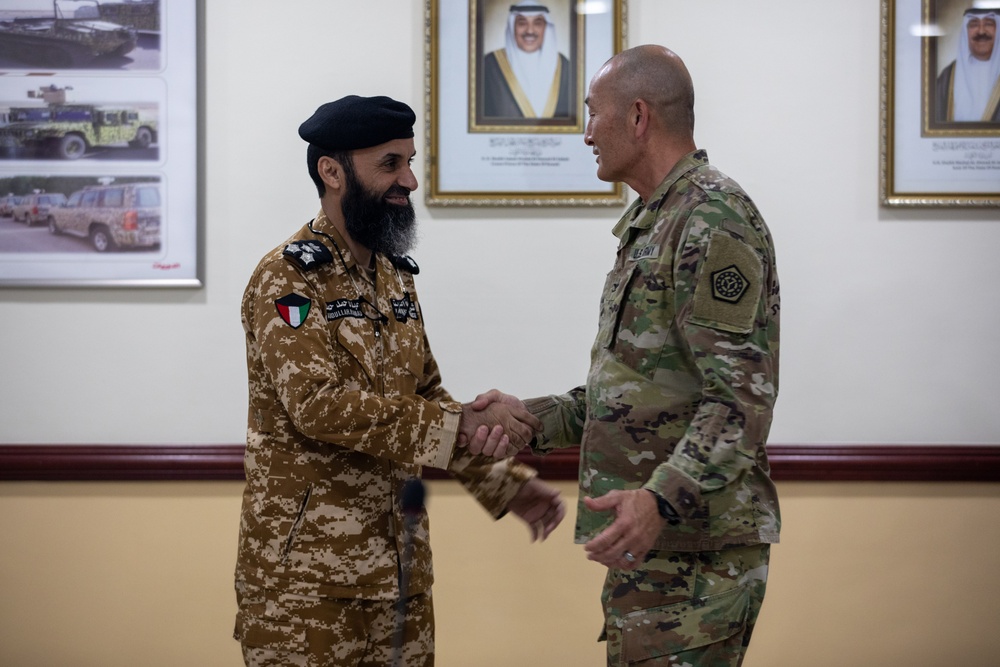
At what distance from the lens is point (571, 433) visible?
199cm

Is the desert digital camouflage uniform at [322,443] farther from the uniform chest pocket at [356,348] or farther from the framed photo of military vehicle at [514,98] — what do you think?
the framed photo of military vehicle at [514,98]

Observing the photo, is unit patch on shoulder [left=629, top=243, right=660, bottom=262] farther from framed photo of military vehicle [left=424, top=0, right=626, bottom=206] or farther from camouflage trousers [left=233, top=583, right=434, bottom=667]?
framed photo of military vehicle [left=424, top=0, right=626, bottom=206]

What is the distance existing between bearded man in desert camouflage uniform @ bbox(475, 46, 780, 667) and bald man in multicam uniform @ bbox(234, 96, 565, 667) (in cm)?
35

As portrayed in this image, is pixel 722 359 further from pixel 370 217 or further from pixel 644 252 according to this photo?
pixel 370 217

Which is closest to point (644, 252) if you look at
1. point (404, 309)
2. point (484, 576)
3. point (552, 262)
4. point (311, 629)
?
point (404, 309)

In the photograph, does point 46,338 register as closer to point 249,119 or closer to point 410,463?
point 249,119

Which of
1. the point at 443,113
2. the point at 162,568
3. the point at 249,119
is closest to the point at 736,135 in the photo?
the point at 443,113

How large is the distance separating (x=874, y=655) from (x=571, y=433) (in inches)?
53.1

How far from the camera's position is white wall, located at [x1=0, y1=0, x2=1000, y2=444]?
8.57 ft

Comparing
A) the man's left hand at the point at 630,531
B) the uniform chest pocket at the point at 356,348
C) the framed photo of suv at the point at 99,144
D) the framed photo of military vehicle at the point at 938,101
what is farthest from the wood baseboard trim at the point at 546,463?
the man's left hand at the point at 630,531

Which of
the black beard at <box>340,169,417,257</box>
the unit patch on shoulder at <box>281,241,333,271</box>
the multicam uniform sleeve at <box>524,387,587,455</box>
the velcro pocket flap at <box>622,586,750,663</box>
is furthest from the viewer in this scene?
the multicam uniform sleeve at <box>524,387,587,455</box>

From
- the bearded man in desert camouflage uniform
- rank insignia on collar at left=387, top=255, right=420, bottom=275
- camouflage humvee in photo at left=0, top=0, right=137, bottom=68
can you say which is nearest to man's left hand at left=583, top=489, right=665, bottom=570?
the bearded man in desert camouflage uniform

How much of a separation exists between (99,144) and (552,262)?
1.33 metres

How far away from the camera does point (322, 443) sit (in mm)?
1776
